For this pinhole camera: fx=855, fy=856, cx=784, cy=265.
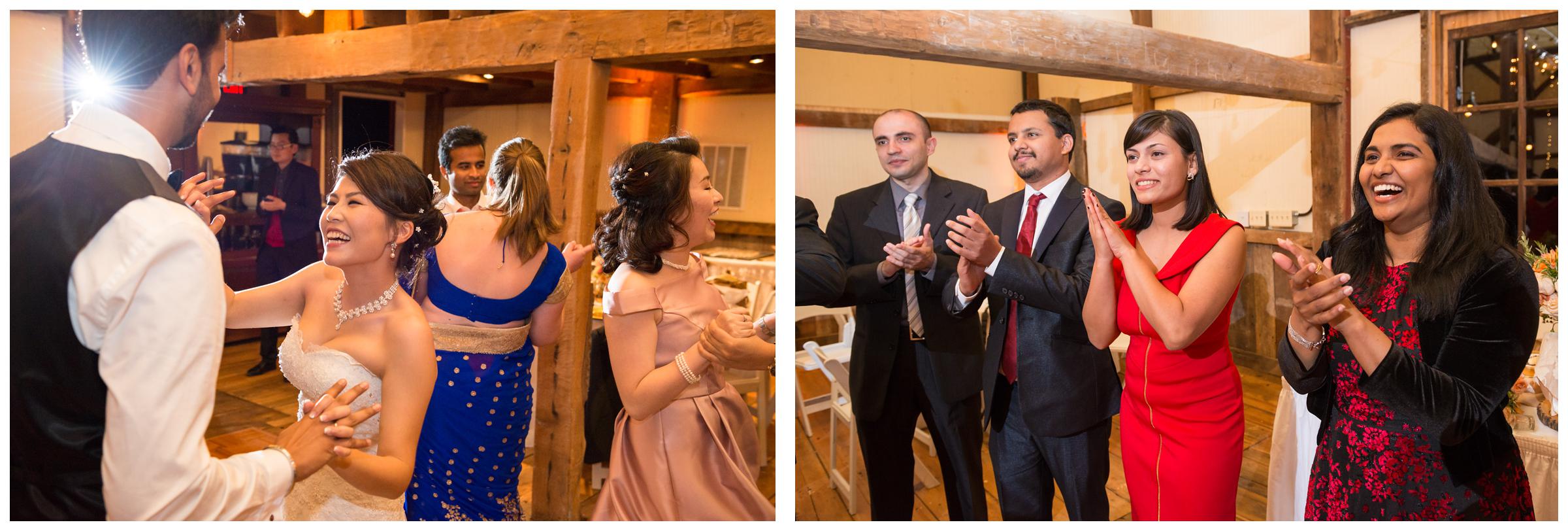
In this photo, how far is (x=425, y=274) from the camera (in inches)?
81.4

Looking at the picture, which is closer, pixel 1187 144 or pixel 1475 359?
pixel 1475 359

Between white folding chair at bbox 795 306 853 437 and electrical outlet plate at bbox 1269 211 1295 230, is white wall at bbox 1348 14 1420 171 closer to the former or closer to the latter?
electrical outlet plate at bbox 1269 211 1295 230

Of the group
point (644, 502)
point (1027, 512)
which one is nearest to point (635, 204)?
point (644, 502)

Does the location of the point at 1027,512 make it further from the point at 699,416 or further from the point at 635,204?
the point at 635,204

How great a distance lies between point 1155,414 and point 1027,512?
0.44 m

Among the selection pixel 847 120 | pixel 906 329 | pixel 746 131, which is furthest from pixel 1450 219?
pixel 746 131

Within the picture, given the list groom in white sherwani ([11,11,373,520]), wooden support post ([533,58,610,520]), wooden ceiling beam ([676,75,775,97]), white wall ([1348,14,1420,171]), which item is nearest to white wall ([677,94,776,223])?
wooden ceiling beam ([676,75,775,97])

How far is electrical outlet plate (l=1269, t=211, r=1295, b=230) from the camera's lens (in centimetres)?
235

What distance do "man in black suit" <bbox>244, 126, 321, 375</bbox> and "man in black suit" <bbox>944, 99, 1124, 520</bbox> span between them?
62.0 inches

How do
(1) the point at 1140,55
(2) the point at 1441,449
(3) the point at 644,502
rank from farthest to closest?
(1) the point at 1140,55 < (3) the point at 644,502 < (2) the point at 1441,449

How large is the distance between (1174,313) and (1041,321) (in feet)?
Answer: 1.08

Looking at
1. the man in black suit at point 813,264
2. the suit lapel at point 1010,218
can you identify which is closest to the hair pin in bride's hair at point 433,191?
the man in black suit at point 813,264

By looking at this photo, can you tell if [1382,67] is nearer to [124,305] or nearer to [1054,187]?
[1054,187]

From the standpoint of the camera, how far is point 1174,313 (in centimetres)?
204
